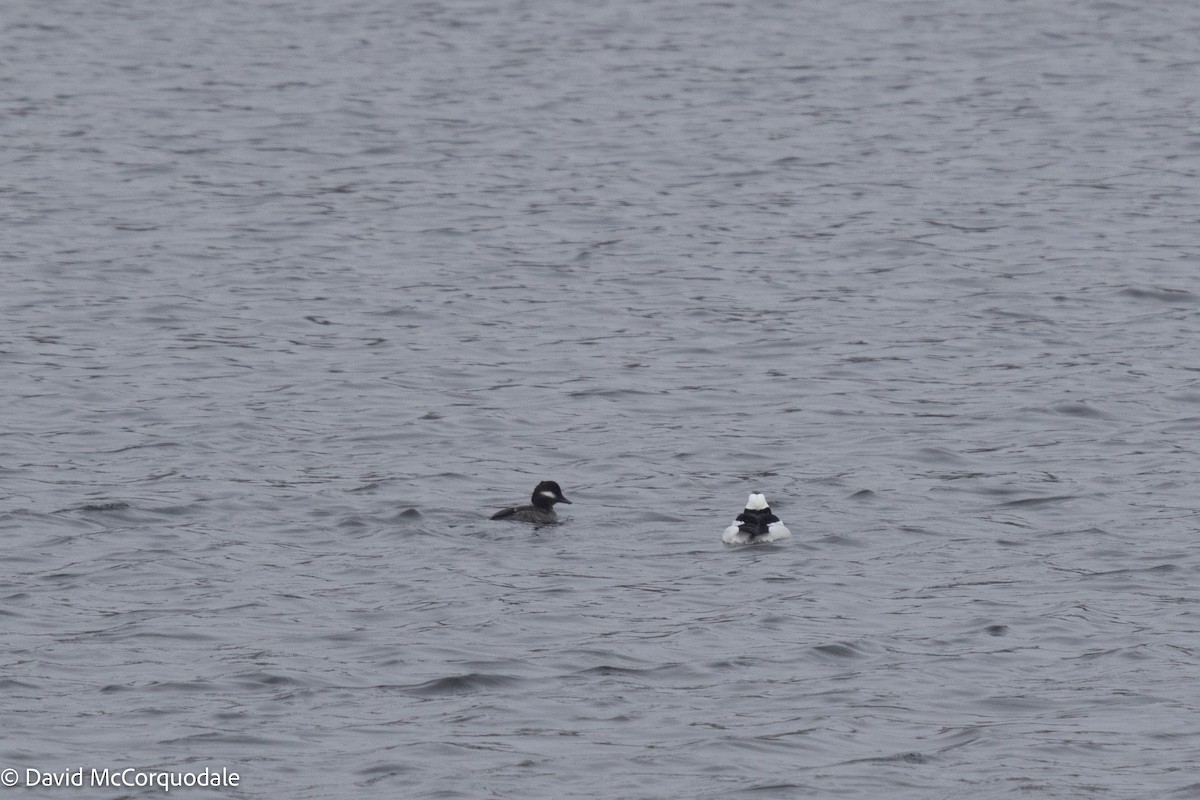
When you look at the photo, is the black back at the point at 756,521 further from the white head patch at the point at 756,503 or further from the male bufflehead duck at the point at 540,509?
the male bufflehead duck at the point at 540,509

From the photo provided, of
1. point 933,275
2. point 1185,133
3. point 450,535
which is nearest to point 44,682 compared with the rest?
point 450,535

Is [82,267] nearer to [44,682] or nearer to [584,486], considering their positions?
[584,486]

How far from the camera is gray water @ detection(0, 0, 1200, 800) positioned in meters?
12.1

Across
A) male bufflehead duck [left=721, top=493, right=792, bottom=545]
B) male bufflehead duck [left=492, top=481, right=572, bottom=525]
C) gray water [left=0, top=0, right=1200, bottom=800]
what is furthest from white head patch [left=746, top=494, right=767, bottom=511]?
male bufflehead duck [left=492, top=481, right=572, bottom=525]

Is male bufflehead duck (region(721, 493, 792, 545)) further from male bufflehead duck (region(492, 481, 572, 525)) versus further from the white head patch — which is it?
male bufflehead duck (region(492, 481, 572, 525))

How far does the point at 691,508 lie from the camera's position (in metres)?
17.0

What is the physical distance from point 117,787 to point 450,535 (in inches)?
218

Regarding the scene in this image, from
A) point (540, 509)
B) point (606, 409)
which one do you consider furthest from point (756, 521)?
point (606, 409)

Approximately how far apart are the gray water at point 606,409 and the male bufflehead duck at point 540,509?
307 mm

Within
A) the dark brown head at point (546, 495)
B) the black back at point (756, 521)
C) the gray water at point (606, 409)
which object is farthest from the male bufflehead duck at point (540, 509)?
the black back at point (756, 521)

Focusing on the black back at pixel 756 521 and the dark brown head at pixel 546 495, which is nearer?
the black back at pixel 756 521

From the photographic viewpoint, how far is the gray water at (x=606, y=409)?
12.1m

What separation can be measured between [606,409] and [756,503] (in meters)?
4.46

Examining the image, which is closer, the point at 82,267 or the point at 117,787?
the point at 117,787
